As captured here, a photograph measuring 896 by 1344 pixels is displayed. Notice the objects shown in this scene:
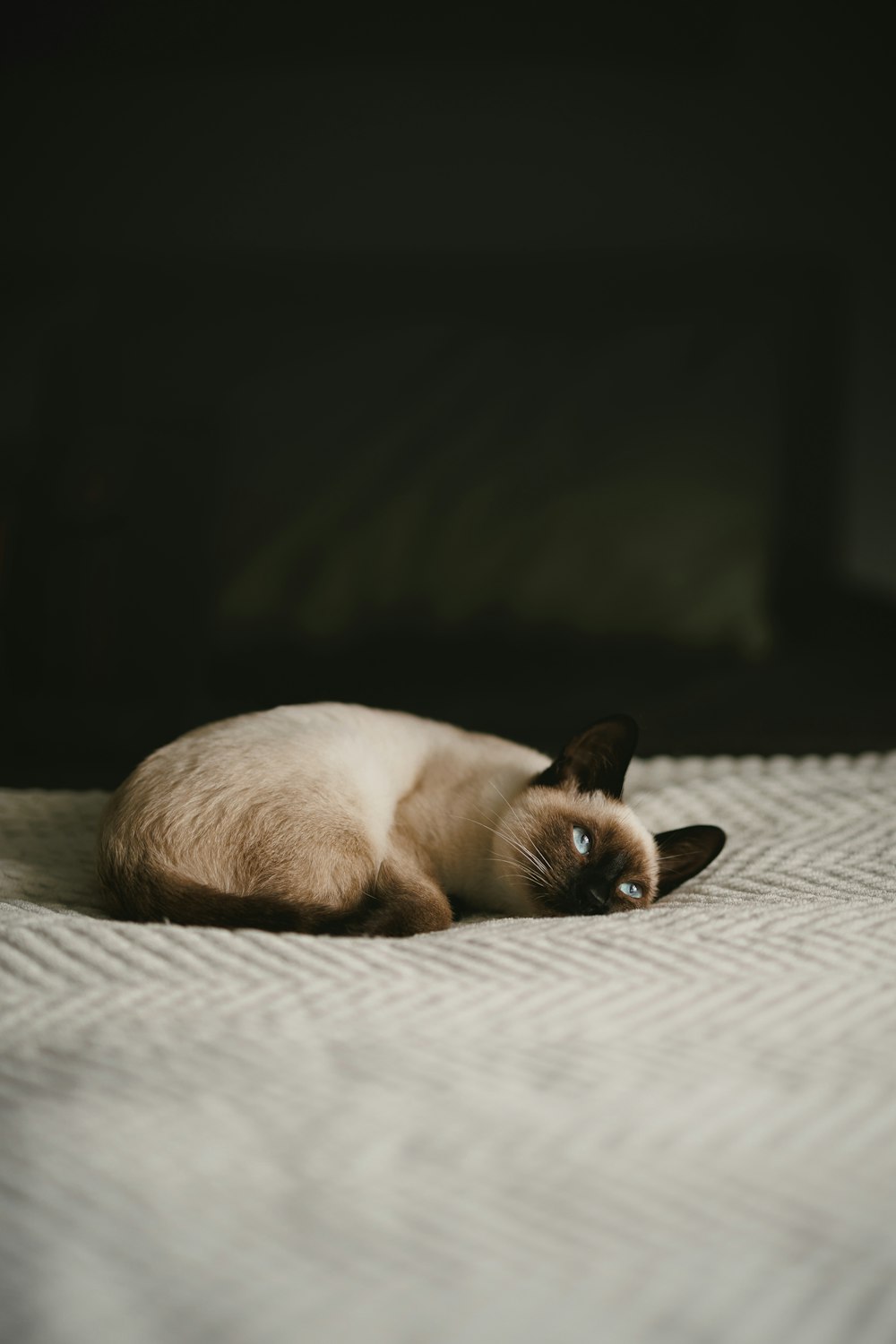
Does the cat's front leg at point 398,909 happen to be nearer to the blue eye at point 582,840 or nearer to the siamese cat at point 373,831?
the siamese cat at point 373,831

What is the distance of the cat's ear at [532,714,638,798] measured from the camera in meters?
1.35

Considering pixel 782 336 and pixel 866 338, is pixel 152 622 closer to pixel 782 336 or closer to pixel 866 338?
pixel 782 336


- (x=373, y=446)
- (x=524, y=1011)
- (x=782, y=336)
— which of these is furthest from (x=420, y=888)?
(x=782, y=336)

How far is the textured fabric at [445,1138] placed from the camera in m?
0.52

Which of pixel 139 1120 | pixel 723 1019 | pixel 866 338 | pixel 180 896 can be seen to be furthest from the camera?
pixel 866 338

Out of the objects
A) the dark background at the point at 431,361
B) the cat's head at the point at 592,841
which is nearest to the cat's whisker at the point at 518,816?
the cat's head at the point at 592,841

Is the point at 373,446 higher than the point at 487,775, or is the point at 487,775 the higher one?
the point at 373,446

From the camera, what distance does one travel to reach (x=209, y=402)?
251 cm

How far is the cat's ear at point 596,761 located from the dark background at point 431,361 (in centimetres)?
107

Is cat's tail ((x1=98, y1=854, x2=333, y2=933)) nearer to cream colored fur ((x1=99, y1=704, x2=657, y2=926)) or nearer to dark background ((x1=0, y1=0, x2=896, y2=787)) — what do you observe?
cream colored fur ((x1=99, y1=704, x2=657, y2=926))

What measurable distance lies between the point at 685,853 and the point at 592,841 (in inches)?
4.8

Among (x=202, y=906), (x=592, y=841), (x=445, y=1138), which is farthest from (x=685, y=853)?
(x=445, y=1138)

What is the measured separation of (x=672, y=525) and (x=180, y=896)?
193cm

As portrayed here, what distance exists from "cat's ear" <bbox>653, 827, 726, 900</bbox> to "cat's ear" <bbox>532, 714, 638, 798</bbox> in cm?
11
